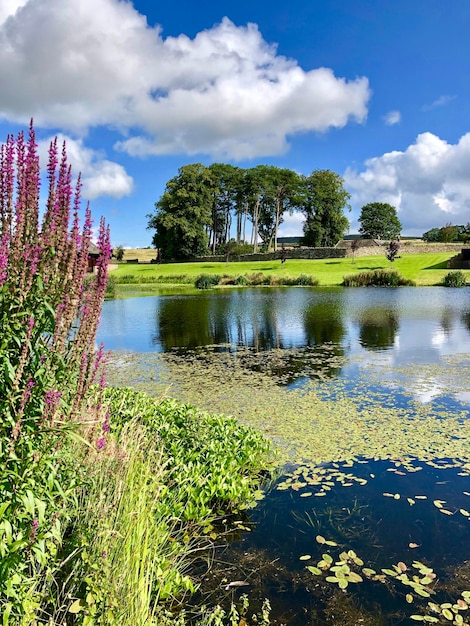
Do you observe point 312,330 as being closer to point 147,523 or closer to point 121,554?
point 147,523

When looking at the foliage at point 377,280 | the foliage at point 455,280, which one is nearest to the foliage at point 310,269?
the foliage at point 377,280

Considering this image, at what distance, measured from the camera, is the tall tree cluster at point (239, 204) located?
253 ft

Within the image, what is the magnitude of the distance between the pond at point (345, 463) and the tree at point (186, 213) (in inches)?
2334

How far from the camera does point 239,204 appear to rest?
285ft

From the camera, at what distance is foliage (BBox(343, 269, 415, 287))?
150 ft

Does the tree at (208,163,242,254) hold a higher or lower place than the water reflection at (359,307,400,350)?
higher

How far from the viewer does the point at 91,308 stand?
3773mm

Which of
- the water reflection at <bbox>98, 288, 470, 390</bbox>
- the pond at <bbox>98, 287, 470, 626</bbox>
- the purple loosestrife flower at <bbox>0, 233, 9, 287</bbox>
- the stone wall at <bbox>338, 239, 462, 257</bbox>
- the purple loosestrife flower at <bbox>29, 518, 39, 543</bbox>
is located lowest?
the pond at <bbox>98, 287, 470, 626</bbox>

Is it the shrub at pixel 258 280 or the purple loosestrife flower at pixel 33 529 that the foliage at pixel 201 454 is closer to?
the purple loosestrife flower at pixel 33 529

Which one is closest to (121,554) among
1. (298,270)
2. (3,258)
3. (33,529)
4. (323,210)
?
(33,529)

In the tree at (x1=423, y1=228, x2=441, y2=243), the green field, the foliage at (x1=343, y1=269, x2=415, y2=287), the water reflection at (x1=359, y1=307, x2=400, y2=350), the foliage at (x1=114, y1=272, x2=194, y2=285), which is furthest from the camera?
the tree at (x1=423, y1=228, x2=441, y2=243)

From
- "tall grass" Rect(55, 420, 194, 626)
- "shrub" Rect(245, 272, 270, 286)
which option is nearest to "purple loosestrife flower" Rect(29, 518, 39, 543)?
"tall grass" Rect(55, 420, 194, 626)

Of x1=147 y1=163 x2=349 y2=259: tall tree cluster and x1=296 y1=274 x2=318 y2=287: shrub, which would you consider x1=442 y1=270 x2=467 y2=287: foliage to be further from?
x1=147 y1=163 x2=349 y2=259: tall tree cluster

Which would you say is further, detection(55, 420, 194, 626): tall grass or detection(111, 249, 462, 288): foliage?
detection(111, 249, 462, 288): foliage
